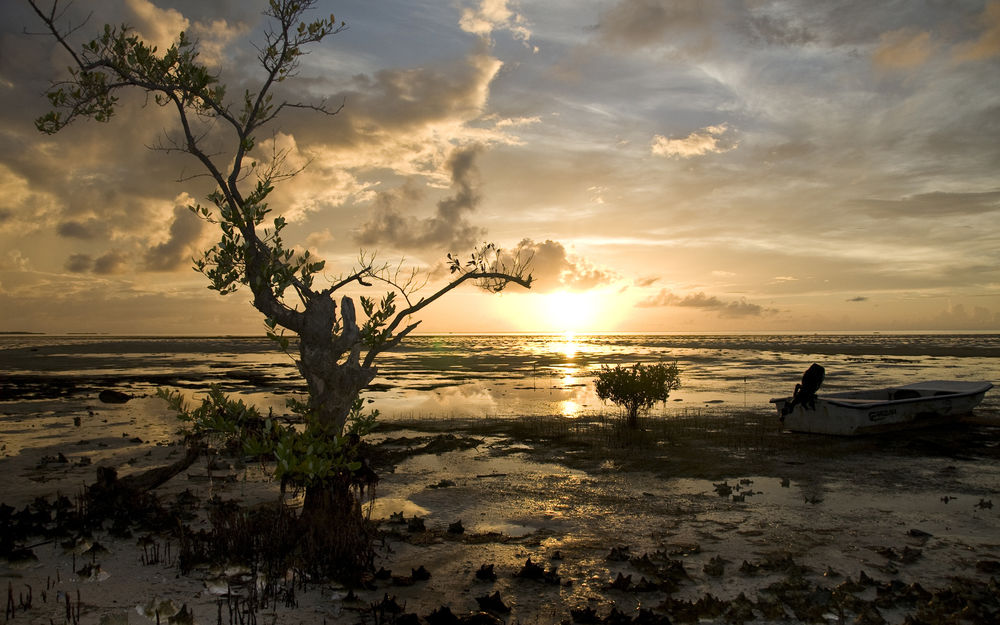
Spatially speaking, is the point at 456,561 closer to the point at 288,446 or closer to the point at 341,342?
the point at 288,446

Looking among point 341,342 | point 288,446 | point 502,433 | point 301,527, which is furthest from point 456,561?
point 502,433

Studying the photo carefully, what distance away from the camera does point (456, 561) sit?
9.05 metres

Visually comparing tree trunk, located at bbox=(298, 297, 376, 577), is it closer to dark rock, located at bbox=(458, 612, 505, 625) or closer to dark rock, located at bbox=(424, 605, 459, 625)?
dark rock, located at bbox=(424, 605, 459, 625)

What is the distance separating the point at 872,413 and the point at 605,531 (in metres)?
13.2

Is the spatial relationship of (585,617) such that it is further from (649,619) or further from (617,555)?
(617,555)

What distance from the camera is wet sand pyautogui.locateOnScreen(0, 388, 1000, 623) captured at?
24.2 ft

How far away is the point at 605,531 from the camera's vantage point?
10461 millimetres

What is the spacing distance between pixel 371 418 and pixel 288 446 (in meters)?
1.57

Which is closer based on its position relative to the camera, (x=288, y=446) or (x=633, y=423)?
(x=288, y=446)

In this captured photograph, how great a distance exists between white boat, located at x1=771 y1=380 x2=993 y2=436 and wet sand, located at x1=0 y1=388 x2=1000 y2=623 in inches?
21.8

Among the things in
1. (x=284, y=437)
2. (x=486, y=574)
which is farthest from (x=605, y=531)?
(x=284, y=437)

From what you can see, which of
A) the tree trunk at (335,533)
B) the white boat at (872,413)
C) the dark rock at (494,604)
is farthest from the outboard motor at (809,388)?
the tree trunk at (335,533)

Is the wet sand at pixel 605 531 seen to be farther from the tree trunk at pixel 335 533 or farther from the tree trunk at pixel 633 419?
the tree trunk at pixel 633 419

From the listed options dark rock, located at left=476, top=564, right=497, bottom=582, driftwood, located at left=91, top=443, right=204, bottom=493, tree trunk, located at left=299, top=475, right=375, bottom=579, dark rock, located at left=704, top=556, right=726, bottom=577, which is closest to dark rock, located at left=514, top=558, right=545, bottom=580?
dark rock, located at left=476, top=564, right=497, bottom=582
